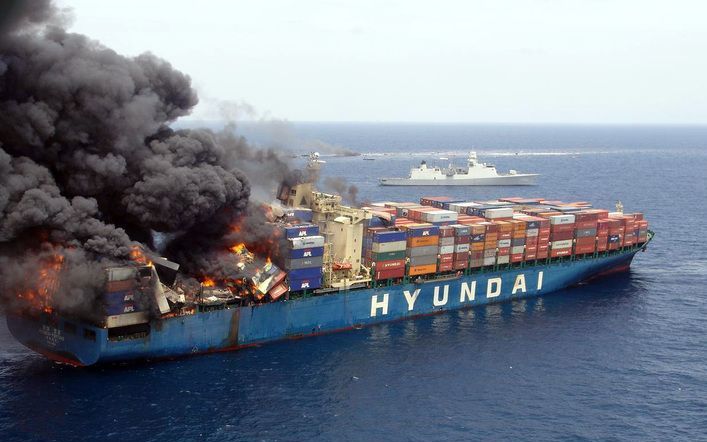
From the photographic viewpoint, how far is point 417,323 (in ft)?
241

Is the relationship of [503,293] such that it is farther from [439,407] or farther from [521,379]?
[439,407]

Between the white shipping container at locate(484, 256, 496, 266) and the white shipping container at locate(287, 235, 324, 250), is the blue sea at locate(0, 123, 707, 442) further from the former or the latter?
the white shipping container at locate(287, 235, 324, 250)

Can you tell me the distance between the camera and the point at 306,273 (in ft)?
220

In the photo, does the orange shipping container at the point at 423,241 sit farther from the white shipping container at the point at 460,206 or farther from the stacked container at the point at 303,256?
the white shipping container at the point at 460,206

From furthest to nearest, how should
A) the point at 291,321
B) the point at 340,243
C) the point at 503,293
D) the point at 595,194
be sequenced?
the point at 595,194 < the point at 503,293 < the point at 340,243 < the point at 291,321

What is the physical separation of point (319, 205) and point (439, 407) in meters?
27.9

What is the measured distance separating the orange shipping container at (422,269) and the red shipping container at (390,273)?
3.43 feet

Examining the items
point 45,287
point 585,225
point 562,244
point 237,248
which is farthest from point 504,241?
point 45,287

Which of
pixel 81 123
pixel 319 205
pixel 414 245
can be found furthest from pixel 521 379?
pixel 81 123

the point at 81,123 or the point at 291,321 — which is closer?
the point at 81,123

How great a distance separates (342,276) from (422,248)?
9.32 m

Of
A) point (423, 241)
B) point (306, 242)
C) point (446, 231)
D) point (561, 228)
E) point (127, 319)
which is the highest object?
point (446, 231)

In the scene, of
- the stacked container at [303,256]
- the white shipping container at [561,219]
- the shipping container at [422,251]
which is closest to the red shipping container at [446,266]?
the shipping container at [422,251]

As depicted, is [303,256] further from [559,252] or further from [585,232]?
[585,232]
